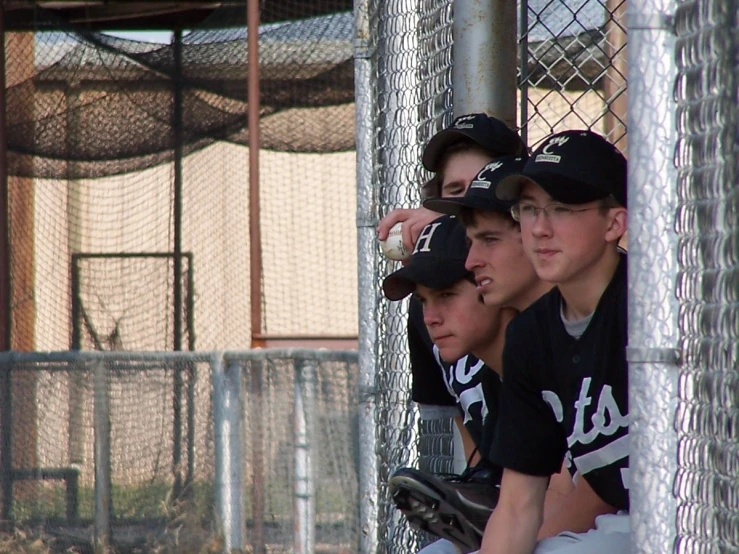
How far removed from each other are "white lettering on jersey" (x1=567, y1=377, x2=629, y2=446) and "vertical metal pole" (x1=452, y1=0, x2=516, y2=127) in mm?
1264

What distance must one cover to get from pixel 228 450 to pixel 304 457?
60 centimetres

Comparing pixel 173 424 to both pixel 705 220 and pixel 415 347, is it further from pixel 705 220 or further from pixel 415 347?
pixel 705 220

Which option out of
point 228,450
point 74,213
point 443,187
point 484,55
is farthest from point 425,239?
point 74,213

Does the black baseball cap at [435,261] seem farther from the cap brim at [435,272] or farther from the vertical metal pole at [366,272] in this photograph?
the vertical metal pole at [366,272]

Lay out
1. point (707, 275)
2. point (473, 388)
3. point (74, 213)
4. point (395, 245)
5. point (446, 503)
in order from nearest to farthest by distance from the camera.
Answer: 1. point (707, 275)
2. point (446, 503)
3. point (473, 388)
4. point (395, 245)
5. point (74, 213)

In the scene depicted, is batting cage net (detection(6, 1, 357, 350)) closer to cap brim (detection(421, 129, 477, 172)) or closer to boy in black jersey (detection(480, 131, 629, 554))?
cap brim (detection(421, 129, 477, 172))

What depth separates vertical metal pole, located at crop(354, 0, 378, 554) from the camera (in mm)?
3971

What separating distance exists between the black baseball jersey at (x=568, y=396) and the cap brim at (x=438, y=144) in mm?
715

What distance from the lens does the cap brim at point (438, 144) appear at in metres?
3.41

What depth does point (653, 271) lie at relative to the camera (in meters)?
1.90

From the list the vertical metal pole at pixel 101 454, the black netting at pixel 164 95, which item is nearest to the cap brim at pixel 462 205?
the vertical metal pole at pixel 101 454

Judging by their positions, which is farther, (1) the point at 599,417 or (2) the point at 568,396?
(2) the point at 568,396

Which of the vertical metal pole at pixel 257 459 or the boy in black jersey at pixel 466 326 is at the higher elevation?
the boy in black jersey at pixel 466 326

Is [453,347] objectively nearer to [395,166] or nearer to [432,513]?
[432,513]
